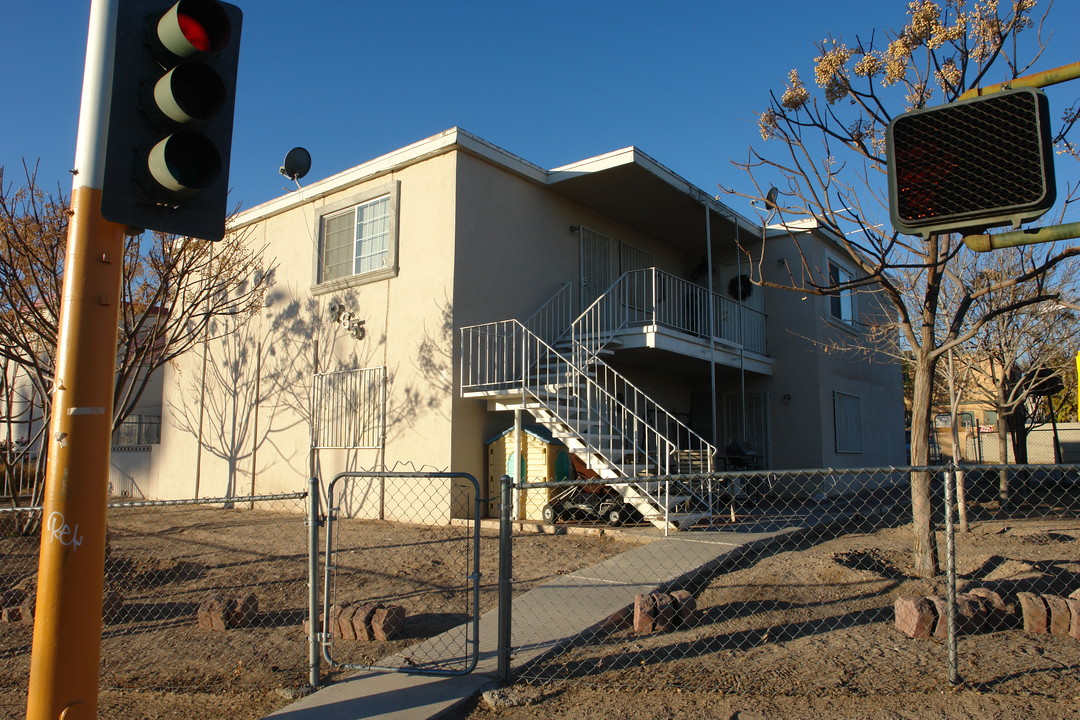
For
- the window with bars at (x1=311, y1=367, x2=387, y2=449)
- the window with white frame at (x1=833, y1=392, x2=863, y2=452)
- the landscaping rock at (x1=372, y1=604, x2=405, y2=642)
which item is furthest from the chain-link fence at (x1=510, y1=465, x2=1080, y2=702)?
the window with white frame at (x1=833, y1=392, x2=863, y2=452)

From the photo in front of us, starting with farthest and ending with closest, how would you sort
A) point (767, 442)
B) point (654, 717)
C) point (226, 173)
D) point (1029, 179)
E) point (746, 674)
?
1. point (767, 442)
2. point (746, 674)
3. point (654, 717)
4. point (226, 173)
5. point (1029, 179)

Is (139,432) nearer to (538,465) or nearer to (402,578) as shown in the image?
(538,465)

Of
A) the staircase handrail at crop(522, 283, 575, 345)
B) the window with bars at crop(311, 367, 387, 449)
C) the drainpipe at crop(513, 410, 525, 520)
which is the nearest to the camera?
the drainpipe at crop(513, 410, 525, 520)

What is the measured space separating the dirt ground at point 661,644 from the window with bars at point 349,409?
11.0 ft

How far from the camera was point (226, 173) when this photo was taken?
11.6ft

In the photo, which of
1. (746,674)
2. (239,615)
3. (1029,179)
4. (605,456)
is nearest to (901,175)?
(1029,179)

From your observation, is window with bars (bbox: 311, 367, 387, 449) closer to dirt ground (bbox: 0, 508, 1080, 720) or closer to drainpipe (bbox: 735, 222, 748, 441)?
dirt ground (bbox: 0, 508, 1080, 720)

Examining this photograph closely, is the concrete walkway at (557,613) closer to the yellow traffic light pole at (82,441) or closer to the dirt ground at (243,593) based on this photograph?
the dirt ground at (243,593)

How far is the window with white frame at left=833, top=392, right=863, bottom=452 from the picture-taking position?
16.4m

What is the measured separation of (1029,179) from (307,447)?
12.2m

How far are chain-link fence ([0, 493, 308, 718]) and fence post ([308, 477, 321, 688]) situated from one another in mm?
186

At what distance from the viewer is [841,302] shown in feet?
57.6

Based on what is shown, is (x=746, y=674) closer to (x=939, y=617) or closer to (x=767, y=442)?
(x=939, y=617)

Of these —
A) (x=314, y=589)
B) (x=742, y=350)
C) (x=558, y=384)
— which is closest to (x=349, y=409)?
(x=558, y=384)
